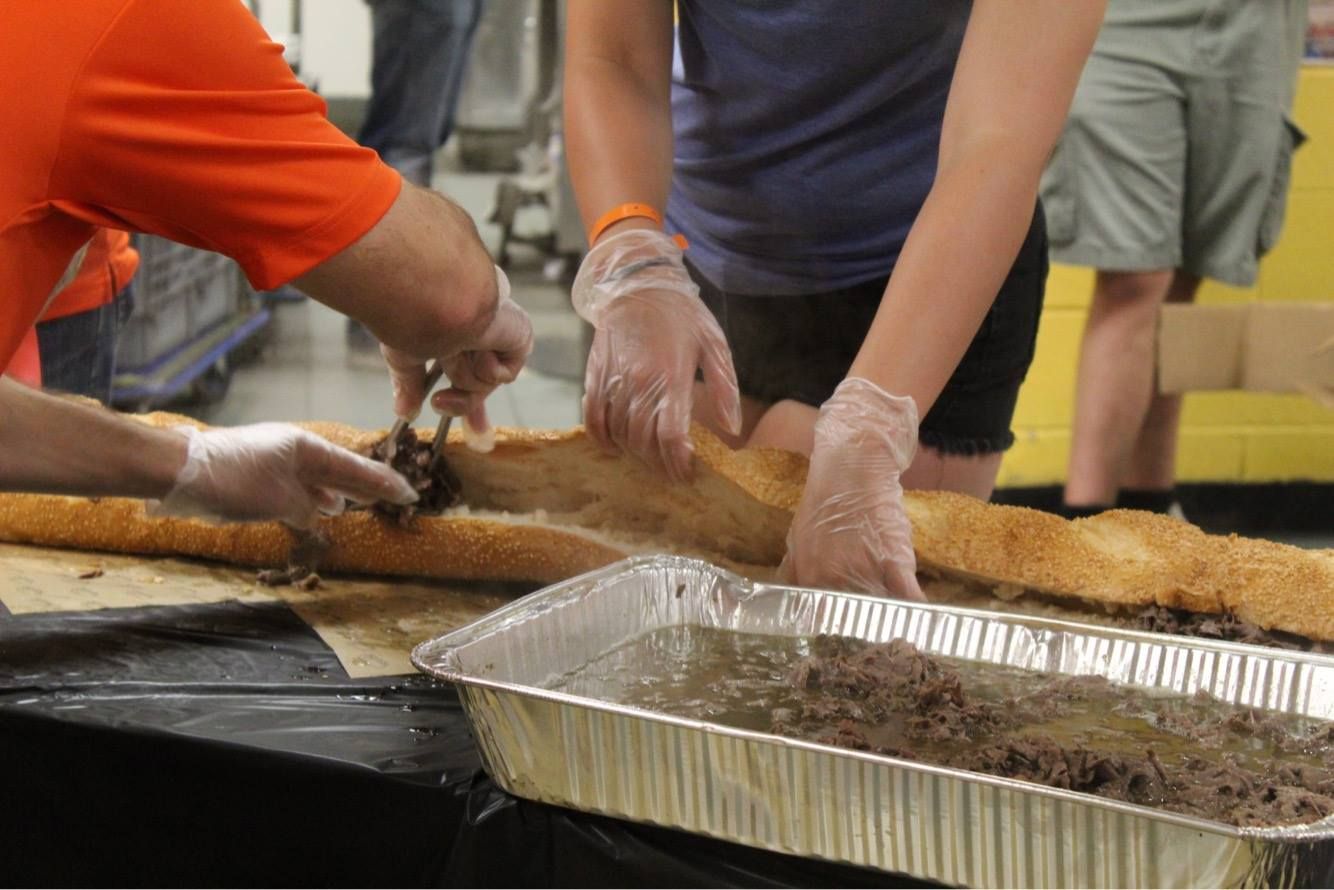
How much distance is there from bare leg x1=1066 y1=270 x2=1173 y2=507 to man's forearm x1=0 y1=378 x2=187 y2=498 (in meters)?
1.79

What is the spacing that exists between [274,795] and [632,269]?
687mm

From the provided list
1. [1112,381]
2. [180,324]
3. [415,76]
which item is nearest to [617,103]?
[415,76]

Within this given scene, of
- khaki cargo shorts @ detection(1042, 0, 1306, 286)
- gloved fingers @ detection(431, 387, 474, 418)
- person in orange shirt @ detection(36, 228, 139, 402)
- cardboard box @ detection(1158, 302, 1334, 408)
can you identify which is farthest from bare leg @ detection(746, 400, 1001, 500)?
person in orange shirt @ detection(36, 228, 139, 402)

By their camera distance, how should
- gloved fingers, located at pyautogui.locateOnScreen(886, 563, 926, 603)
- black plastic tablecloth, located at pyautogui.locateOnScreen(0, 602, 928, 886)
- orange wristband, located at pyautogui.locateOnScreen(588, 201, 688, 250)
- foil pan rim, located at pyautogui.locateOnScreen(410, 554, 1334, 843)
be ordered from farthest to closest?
orange wristband, located at pyautogui.locateOnScreen(588, 201, 688, 250)
gloved fingers, located at pyautogui.locateOnScreen(886, 563, 926, 603)
black plastic tablecloth, located at pyautogui.locateOnScreen(0, 602, 928, 886)
foil pan rim, located at pyautogui.locateOnScreen(410, 554, 1334, 843)

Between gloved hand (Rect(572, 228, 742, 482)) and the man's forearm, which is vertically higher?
gloved hand (Rect(572, 228, 742, 482))

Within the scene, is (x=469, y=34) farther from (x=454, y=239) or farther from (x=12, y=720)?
(x=12, y=720)

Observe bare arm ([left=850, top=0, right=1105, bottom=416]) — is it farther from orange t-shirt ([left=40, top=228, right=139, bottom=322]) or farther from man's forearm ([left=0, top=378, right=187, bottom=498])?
orange t-shirt ([left=40, top=228, right=139, bottom=322])

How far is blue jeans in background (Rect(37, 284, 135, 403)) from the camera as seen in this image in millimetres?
2010

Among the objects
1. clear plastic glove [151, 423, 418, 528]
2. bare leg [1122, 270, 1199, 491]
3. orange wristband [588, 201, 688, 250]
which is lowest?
bare leg [1122, 270, 1199, 491]

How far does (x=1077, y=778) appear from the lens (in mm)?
840

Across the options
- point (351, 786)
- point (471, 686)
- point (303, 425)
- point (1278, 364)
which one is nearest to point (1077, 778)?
point (471, 686)

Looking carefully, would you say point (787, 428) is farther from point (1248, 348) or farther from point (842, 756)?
point (1248, 348)

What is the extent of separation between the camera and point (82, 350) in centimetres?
208

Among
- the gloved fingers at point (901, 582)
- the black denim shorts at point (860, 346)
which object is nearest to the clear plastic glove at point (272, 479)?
the black denim shorts at point (860, 346)
